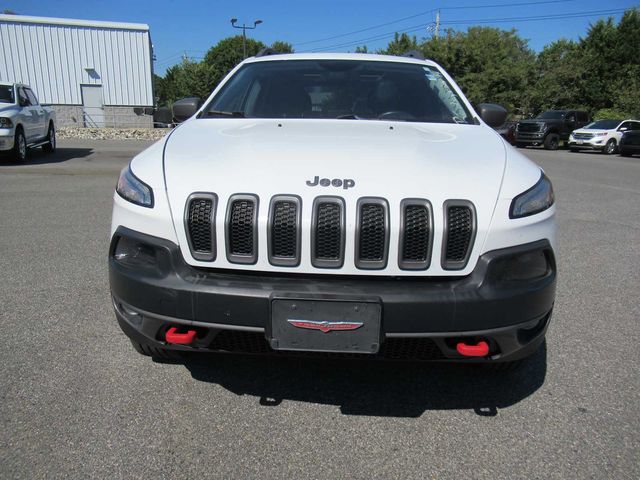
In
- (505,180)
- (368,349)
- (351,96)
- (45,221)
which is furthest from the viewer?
(45,221)

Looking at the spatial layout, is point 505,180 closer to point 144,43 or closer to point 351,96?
point 351,96

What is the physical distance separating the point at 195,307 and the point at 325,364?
108cm

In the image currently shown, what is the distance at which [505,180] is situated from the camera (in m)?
2.31

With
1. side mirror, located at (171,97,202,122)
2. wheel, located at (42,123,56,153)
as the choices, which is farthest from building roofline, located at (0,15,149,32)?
side mirror, located at (171,97,202,122)

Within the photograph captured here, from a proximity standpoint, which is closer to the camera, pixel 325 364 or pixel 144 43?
pixel 325 364

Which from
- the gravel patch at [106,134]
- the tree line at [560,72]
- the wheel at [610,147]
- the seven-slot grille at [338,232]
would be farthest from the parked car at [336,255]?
the tree line at [560,72]

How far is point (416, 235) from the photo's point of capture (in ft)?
6.96

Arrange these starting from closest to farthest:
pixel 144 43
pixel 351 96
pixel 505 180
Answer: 1. pixel 505 180
2. pixel 351 96
3. pixel 144 43

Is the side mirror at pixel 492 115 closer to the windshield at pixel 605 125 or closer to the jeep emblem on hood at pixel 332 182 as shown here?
the jeep emblem on hood at pixel 332 182

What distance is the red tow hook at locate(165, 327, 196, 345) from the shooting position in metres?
2.23

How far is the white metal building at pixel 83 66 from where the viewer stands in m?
32.4

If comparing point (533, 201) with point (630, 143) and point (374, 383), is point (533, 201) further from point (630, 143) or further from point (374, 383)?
point (630, 143)

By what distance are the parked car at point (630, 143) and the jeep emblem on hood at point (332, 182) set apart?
2348cm

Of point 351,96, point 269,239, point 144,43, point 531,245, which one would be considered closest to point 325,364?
point 269,239
